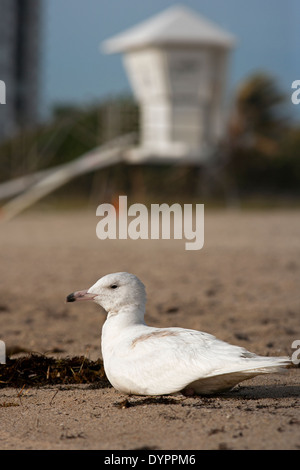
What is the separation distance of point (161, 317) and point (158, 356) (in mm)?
3935

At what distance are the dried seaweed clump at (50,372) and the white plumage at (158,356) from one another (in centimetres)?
53

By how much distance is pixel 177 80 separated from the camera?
2267 centimetres

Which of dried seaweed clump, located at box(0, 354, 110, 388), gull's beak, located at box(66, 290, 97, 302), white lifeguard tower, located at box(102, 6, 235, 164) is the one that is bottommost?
dried seaweed clump, located at box(0, 354, 110, 388)

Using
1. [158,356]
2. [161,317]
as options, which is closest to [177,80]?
[161,317]

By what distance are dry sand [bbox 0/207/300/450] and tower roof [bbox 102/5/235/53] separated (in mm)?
5749

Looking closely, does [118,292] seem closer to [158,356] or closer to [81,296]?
[81,296]

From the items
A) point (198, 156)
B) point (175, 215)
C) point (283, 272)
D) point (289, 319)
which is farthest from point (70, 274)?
point (198, 156)

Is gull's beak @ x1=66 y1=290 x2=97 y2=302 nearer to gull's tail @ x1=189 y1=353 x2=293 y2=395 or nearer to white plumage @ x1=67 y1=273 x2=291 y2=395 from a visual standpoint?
white plumage @ x1=67 y1=273 x2=291 y2=395

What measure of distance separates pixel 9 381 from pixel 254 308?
4212 millimetres

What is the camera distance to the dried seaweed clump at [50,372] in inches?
203

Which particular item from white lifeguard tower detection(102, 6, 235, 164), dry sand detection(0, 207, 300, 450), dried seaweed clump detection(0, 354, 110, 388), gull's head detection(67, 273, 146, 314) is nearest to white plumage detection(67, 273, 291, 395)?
gull's head detection(67, 273, 146, 314)

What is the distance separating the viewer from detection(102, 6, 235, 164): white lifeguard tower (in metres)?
22.5

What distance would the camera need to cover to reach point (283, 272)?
11.4 metres

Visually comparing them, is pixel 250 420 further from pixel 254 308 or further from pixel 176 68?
pixel 176 68
